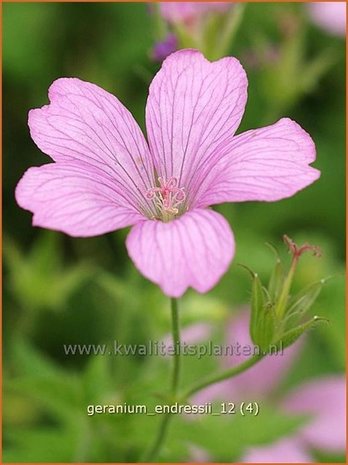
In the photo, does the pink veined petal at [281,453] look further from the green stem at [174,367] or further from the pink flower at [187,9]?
the pink flower at [187,9]

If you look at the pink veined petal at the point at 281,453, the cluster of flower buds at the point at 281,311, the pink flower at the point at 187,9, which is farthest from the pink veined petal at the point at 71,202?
the pink veined petal at the point at 281,453

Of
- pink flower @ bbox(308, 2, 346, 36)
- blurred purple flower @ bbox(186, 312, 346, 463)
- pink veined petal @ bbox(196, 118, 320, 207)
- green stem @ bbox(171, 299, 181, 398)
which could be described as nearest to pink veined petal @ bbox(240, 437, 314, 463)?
blurred purple flower @ bbox(186, 312, 346, 463)

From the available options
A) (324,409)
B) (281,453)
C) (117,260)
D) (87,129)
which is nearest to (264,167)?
(87,129)

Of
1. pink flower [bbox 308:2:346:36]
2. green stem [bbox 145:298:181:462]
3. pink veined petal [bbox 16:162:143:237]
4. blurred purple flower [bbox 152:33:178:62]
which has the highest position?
pink flower [bbox 308:2:346:36]

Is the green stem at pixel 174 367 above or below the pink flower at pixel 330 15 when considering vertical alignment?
below

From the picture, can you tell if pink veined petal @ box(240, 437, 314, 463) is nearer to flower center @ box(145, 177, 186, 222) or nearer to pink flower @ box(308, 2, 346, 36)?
flower center @ box(145, 177, 186, 222)
